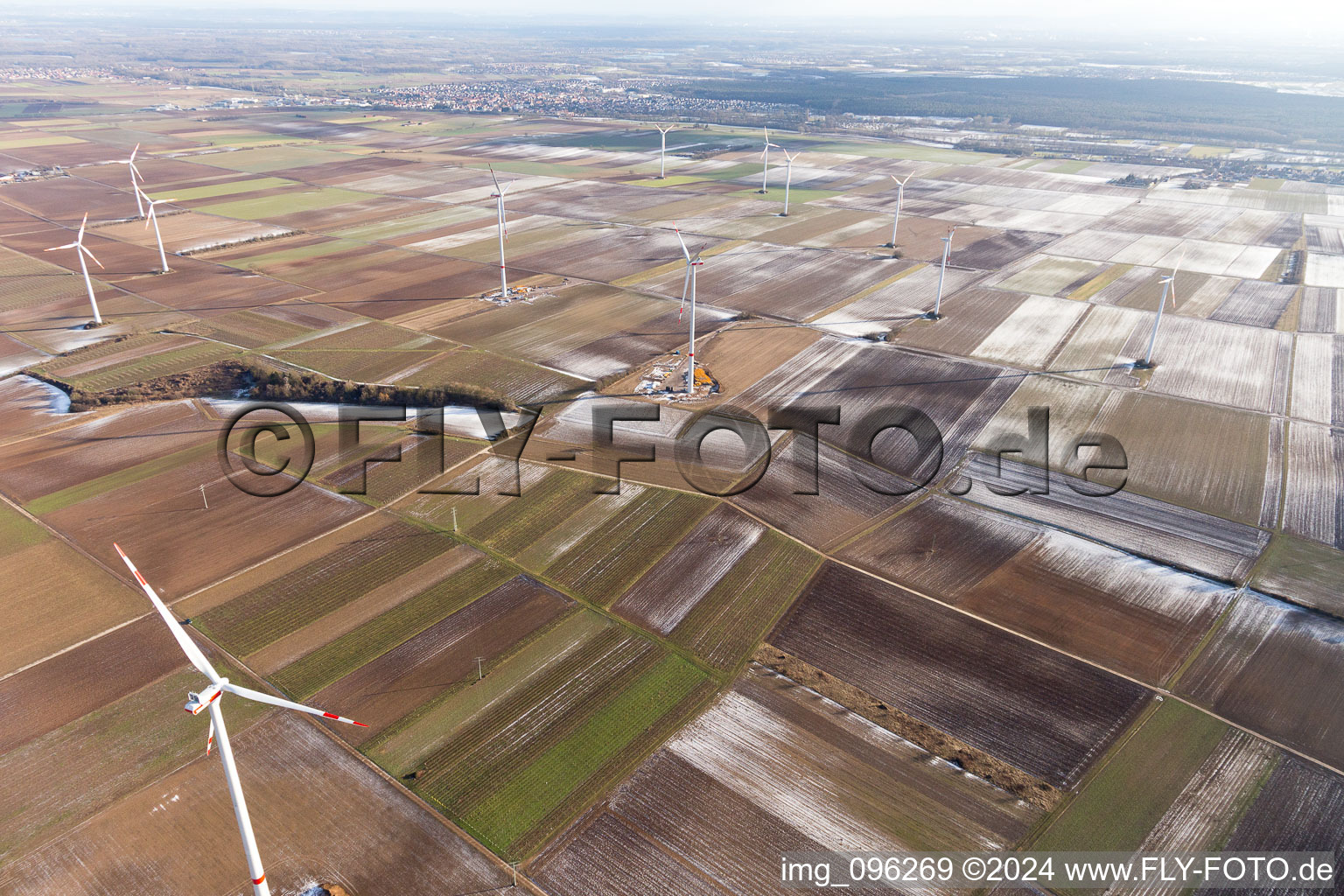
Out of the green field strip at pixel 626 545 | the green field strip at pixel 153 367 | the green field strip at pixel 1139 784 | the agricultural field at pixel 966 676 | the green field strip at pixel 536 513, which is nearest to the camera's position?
the green field strip at pixel 1139 784

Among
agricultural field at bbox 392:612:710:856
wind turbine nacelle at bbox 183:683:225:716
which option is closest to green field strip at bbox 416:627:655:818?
agricultural field at bbox 392:612:710:856

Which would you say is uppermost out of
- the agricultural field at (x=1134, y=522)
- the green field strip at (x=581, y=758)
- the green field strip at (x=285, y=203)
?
the green field strip at (x=285, y=203)

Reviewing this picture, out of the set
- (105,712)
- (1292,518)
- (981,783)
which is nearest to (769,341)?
(1292,518)

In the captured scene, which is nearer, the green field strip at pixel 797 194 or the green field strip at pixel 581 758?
the green field strip at pixel 581 758

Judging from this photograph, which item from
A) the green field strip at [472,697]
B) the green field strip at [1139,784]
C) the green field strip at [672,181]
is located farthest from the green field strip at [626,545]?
the green field strip at [672,181]

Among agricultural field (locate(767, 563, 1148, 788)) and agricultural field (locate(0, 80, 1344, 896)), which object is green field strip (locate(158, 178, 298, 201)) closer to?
agricultural field (locate(0, 80, 1344, 896))

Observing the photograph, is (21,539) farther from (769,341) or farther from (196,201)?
(196,201)

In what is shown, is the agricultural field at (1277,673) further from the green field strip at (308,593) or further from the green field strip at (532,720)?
the green field strip at (308,593)
